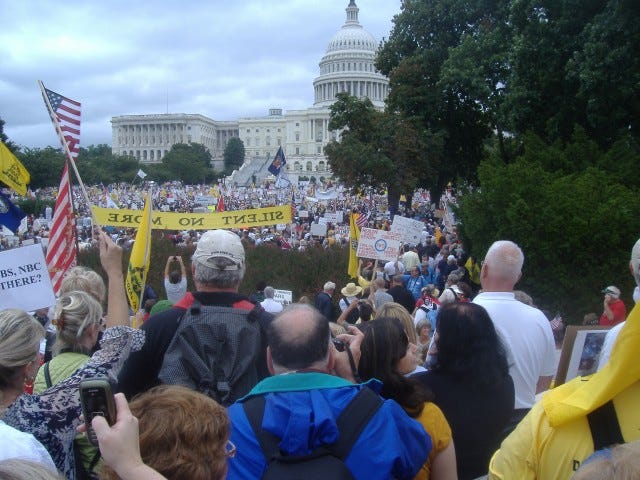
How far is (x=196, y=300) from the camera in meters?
3.00

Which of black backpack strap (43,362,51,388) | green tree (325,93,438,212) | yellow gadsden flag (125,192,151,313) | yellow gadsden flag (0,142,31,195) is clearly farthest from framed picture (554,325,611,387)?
green tree (325,93,438,212)

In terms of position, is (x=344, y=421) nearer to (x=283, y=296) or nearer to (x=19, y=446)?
(x=19, y=446)

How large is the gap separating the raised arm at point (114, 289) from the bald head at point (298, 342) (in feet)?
3.75

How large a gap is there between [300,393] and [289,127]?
125m

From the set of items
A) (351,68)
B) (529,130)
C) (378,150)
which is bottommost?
(529,130)

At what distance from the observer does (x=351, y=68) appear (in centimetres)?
11156

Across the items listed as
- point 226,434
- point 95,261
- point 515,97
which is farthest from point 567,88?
point 226,434

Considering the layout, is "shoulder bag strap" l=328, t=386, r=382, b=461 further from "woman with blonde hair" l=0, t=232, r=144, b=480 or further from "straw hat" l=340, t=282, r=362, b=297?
"straw hat" l=340, t=282, r=362, b=297

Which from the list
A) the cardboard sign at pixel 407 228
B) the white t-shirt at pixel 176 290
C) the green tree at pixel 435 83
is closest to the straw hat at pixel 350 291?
the white t-shirt at pixel 176 290

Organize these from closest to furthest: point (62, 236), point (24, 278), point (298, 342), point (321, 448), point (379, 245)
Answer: point (321, 448)
point (298, 342)
point (24, 278)
point (62, 236)
point (379, 245)

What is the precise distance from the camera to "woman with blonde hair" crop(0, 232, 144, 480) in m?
2.32

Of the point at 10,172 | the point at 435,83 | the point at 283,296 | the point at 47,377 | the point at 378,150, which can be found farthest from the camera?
the point at 378,150

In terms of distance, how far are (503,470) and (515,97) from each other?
1463 cm

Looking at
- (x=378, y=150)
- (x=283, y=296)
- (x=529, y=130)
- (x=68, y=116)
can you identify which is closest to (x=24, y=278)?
(x=68, y=116)
